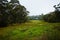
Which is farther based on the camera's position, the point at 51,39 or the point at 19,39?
the point at 19,39

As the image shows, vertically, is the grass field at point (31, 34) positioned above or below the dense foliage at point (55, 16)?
below

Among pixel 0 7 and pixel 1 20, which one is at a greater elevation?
pixel 0 7

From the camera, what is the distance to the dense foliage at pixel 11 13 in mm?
34578

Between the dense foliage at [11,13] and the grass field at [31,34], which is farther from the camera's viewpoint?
the dense foliage at [11,13]

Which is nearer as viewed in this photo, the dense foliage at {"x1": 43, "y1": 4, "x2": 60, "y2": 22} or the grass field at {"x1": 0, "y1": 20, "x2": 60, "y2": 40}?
the grass field at {"x1": 0, "y1": 20, "x2": 60, "y2": 40}

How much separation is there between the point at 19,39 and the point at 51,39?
3944 mm

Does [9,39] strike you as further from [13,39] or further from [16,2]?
[16,2]

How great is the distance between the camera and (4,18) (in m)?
36.6

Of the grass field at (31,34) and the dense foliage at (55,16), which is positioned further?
the dense foliage at (55,16)

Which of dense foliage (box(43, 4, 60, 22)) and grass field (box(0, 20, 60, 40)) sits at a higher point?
dense foliage (box(43, 4, 60, 22))

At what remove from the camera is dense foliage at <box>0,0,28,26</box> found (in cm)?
3458

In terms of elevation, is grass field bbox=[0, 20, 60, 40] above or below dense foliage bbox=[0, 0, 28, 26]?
below

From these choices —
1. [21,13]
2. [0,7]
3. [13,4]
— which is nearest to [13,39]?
[0,7]

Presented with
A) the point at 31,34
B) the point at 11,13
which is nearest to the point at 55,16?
the point at 11,13
